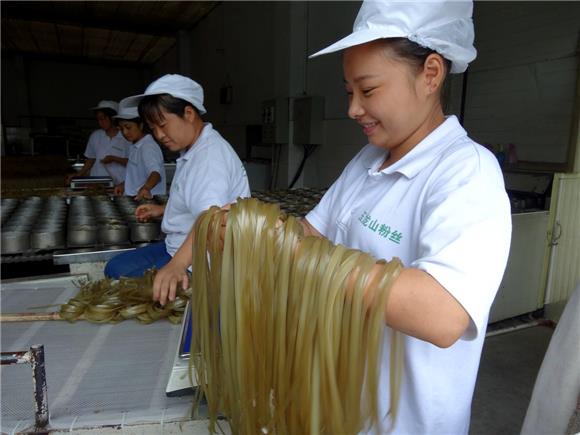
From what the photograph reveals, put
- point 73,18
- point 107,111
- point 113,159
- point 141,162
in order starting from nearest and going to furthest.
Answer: point 141,162 < point 107,111 < point 113,159 < point 73,18

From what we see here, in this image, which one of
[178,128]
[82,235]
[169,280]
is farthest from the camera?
[82,235]

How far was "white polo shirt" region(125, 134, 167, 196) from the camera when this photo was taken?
12.8ft

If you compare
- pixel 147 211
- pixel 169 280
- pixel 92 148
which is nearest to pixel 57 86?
pixel 92 148

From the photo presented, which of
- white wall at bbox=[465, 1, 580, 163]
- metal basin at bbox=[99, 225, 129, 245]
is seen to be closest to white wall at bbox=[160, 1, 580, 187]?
white wall at bbox=[465, 1, 580, 163]

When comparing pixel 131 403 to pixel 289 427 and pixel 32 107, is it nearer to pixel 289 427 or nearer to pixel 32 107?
pixel 289 427

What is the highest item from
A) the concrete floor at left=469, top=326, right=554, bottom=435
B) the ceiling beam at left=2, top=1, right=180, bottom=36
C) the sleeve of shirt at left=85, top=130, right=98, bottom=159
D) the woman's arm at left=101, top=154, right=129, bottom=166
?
the ceiling beam at left=2, top=1, right=180, bottom=36

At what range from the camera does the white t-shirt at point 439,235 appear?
741mm

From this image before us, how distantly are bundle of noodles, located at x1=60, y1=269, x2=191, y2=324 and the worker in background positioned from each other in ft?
3.03

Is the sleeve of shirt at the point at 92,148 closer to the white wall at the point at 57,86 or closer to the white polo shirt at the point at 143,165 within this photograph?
the white polo shirt at the point at 143,165

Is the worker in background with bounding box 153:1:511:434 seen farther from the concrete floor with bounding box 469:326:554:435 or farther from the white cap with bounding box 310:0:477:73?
the concrete floor with bounding box 469:326:554:435

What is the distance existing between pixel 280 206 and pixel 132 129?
7.30 feet

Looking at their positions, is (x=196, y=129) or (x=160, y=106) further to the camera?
(x=196, y=129)

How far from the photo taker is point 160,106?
2.10 meters

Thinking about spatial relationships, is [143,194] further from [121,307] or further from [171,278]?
[171,278]
